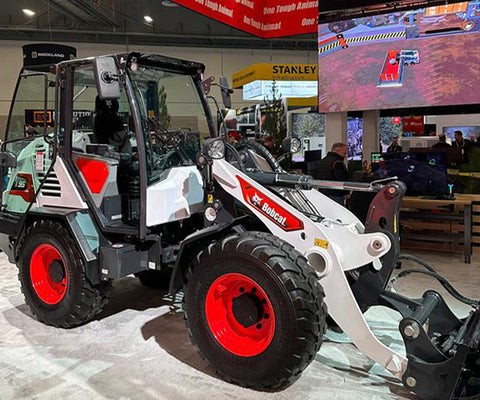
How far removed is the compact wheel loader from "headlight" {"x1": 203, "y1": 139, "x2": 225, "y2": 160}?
0.02 meters

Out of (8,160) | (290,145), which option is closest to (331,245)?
(290,145)

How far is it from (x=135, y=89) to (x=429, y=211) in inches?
186

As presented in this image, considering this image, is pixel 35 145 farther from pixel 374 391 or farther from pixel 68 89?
pixel 374 391

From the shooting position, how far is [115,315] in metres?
4.38

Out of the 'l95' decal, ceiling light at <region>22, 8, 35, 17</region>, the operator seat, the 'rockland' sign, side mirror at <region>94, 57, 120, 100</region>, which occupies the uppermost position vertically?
ceiling light at <region>22, 8, 35, 17</region>

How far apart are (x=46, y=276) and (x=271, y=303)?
2289 millimetres

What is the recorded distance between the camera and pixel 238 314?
3.10 m

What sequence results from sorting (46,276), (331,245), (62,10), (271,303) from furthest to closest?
(62,10) → (46,276) → (331,245) → (271,303)

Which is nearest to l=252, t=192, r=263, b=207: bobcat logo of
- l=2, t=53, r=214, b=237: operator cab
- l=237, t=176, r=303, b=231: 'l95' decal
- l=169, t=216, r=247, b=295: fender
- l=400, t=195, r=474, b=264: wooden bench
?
l=237, t=176, r=303, b=231: 'l95' decal

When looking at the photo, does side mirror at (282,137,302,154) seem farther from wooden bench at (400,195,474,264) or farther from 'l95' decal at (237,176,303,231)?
wooden bench at (400,195,474,264)

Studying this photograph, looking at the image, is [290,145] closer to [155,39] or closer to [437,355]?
[437,355]

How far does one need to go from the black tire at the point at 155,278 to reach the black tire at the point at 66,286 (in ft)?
3.30

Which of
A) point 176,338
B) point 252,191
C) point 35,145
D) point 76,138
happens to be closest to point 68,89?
point 76,138

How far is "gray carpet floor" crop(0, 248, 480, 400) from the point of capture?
304cm
